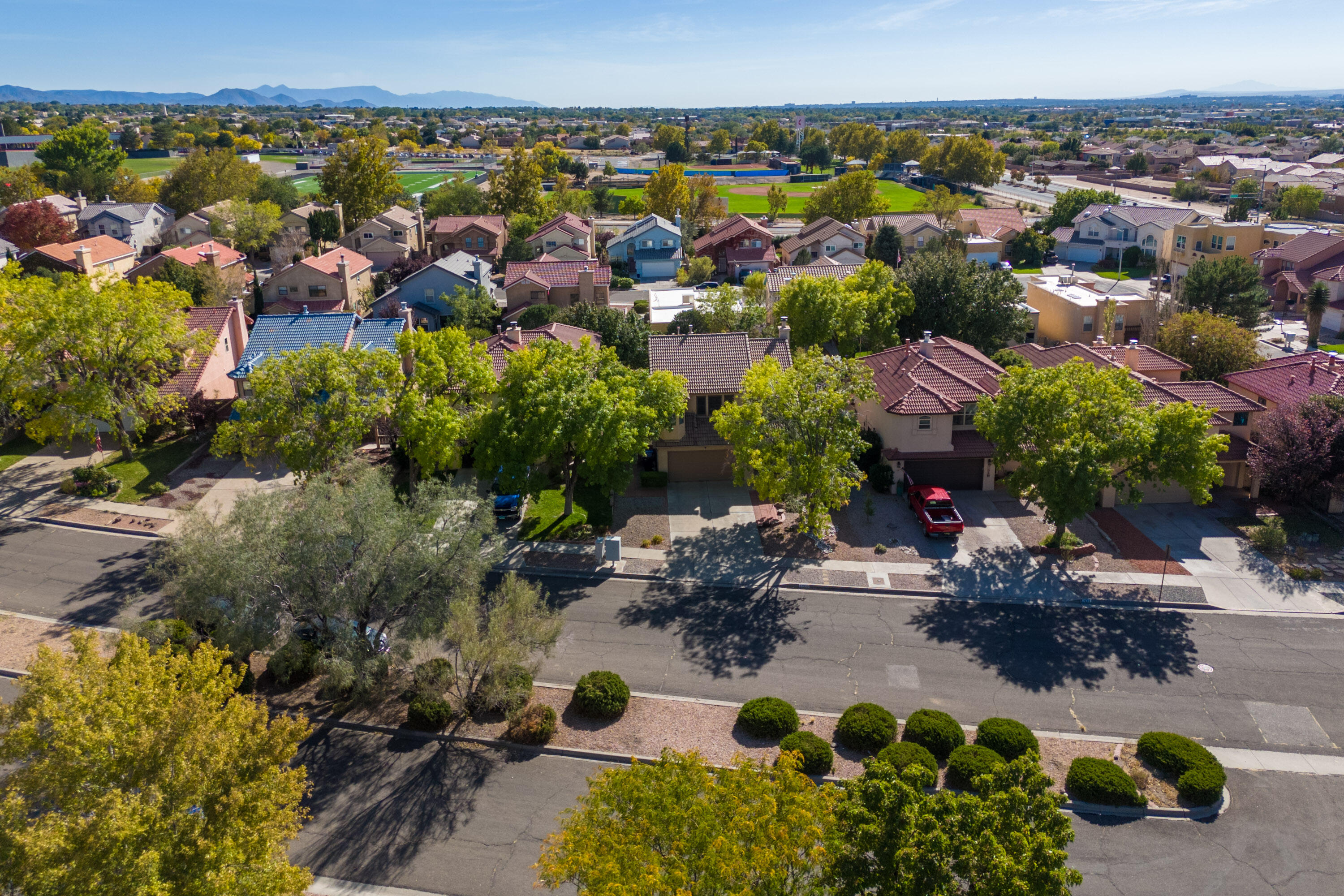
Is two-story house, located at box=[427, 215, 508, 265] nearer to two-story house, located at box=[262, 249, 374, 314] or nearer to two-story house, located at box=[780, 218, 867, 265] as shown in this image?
two-story house, located at box=[262, 249, 374, 314]

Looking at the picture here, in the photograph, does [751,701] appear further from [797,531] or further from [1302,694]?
[1302,694]


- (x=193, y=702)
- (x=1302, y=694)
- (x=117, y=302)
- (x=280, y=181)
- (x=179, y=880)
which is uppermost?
(x=280, y=181)

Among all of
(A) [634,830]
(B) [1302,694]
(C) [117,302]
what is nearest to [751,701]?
(A) [634,830]

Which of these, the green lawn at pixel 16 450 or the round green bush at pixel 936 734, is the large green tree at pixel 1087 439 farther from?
the green lawn at pixel 16 450

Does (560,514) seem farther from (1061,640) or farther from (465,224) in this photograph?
(465,224)

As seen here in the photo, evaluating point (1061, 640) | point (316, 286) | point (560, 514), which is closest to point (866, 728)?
point (1061, 640)

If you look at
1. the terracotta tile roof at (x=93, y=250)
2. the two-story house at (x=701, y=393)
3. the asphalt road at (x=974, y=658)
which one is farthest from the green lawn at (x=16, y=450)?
the two-story house at (x=701, y=393)
